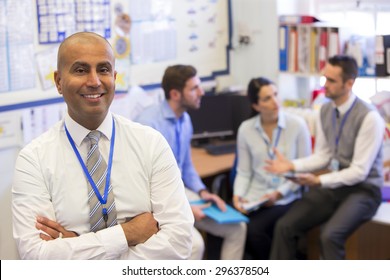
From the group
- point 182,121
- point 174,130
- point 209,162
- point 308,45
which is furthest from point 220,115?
point 174,130

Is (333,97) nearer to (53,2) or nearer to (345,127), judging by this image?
(345,127)

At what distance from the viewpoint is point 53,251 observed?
1.76m

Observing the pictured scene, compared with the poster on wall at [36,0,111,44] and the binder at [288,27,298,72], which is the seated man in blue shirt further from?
the binder at [288,27,298,72]

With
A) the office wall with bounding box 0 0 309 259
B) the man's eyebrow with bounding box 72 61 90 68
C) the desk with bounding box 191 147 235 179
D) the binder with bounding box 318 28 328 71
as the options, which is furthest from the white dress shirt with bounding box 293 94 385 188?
the man's eyebrow with bounding box 72 61 90 68

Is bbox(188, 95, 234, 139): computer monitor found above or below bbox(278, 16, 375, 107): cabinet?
below

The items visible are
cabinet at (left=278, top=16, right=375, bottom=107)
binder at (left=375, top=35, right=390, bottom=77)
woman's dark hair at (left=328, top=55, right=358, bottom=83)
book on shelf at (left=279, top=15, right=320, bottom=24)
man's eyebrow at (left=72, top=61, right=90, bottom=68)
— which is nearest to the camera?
man's eyebrow at (left=72, top=61, right=90, bottom=68)

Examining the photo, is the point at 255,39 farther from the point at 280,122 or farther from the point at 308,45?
the point at 280,122

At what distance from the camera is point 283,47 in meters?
4.25

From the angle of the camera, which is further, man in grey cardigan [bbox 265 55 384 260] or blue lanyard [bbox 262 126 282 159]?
blue lanyard [bbox 262 126 282 159]

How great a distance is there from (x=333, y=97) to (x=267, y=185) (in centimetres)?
61

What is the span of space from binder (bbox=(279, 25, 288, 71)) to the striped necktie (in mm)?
2631

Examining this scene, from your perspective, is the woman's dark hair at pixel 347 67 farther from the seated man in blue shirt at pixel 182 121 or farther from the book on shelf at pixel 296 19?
the book on shelf at pixel 296 19

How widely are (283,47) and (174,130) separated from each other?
151 cm

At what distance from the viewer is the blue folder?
316 centimetres
